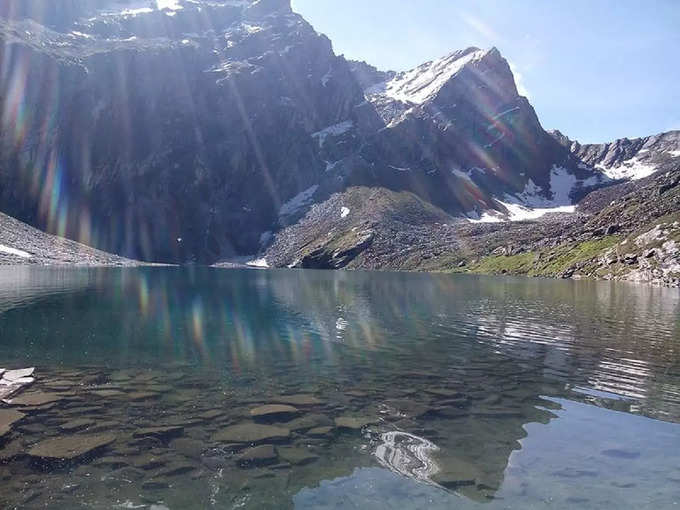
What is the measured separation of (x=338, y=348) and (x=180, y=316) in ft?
85.1

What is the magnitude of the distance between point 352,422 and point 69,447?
1120 cm

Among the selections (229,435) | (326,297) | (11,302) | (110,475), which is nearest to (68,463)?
(110,475)

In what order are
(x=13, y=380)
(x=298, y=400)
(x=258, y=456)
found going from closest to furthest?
(x=258, y=456) → (x=298, y=400) → (x=13, y=380)

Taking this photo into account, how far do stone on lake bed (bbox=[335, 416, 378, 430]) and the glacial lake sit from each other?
0.09 metres

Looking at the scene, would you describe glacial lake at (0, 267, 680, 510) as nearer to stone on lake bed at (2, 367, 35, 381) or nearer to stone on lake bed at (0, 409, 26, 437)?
stone on lake bed at (0, 409, 26, 437)

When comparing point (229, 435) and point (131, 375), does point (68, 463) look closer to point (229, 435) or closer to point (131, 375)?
point (229, 435)

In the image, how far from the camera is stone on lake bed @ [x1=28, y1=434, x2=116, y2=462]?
16.9m

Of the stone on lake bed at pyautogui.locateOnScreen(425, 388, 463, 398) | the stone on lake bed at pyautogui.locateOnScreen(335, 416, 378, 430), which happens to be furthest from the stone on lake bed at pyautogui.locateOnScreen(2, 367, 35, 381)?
the stone on lake bed at pyautogui.locateOnScreen(425, 388, 463, 398)

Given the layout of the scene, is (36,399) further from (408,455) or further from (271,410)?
(408,455)

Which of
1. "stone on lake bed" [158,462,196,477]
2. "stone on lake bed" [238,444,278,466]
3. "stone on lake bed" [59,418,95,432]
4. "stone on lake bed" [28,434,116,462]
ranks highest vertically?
"stone on lake bed" [59,418,95,432]

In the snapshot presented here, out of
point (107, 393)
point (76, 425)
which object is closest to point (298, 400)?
point (107, 393)

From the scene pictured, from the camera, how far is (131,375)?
29.0 meters

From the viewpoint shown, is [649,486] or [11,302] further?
[11,302]

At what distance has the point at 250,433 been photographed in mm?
19734
